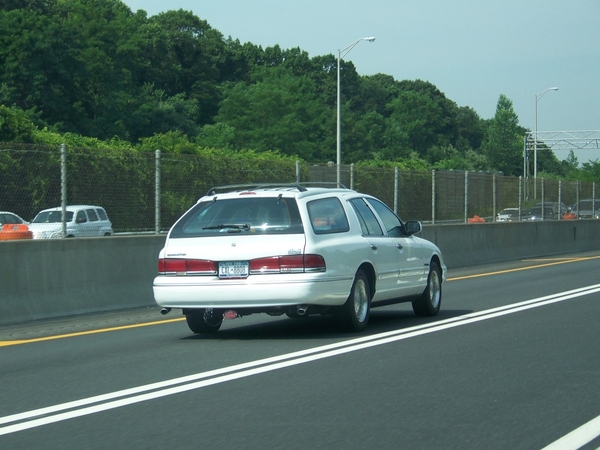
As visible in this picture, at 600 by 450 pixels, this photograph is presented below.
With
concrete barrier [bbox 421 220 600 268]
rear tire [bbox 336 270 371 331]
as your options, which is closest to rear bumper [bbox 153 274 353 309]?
rear tire [bbox 336 270 371 331]

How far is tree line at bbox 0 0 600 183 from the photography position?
70.9 metres

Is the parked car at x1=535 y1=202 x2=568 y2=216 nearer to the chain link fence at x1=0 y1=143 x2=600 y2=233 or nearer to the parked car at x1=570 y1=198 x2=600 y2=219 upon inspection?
the parked car at x1=570 y1=198 x2=600 y2=219

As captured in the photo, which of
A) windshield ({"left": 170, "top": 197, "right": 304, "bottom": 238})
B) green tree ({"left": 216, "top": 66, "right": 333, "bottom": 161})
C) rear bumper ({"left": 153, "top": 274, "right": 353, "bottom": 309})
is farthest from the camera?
green tree ({"left": 216, "top": 66, "right": 333, "bottom": 161})

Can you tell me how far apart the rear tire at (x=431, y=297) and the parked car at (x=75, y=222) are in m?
5.30

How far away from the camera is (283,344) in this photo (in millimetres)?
10914

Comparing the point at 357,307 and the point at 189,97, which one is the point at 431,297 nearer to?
the point at 357,307

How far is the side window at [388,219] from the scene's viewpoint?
1296 cm

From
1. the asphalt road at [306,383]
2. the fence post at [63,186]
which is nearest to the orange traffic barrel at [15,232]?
the fence post at [63,186]

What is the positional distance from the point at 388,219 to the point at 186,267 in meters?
3.06

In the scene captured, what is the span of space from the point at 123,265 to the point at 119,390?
289 inches

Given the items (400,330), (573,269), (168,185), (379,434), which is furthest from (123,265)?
(573,269)

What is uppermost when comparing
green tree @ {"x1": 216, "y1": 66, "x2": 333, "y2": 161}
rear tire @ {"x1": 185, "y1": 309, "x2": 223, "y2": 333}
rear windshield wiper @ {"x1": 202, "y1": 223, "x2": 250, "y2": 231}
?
green tree @ {"x1": 216, "y1": 66, "x2": 333, "y2": 161}

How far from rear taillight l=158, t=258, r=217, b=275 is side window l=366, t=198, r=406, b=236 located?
2.66 meters

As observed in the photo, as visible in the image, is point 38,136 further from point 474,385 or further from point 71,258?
point 474,385
